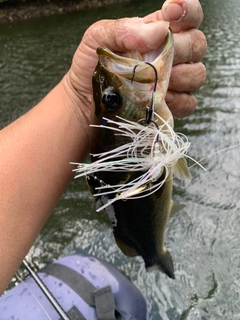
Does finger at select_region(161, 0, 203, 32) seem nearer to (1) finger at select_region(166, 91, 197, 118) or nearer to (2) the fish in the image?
(2) the fish

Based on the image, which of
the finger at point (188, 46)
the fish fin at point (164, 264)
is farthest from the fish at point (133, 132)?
the fish fin at point (164, 264)

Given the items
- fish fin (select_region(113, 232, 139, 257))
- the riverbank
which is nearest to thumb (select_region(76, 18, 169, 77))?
fish fin (select_region(113, 232, 139, 257))

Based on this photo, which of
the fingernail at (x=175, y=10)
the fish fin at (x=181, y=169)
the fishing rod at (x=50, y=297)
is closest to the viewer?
the fingernail at (x=175, y=10)

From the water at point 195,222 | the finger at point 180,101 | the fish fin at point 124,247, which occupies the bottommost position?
the water at point 195,222

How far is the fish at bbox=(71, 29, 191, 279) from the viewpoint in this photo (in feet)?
4.50

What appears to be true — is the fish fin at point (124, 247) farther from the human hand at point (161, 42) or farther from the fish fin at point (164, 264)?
the human hand at point (161, 42)

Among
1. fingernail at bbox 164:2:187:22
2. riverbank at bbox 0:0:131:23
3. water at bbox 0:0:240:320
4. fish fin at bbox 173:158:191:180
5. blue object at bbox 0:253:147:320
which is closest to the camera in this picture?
fingernail at bbox 164:2:187:22

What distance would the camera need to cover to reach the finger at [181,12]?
58.0 inches

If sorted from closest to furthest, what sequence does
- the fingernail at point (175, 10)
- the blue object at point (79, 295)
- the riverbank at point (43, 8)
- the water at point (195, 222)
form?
1. the fingernail at point (175, 10)
2. the blue object at point (79, 295)
3. the water at point (195, 222)
4. the riverbank at point (43, 8)

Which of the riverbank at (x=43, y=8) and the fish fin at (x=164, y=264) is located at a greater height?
the fish fin at (x=164, y=264)

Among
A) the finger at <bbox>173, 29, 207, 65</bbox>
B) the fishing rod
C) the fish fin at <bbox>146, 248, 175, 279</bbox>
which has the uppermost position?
the finger at <bbox>173, 29, 207, 65</bbox>

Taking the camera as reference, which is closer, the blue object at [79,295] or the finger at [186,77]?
the finger at [186,77]

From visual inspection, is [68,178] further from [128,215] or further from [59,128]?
[128,215]

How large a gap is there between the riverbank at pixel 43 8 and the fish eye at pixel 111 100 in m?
14.3
